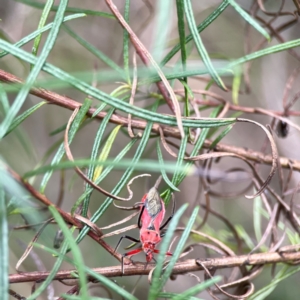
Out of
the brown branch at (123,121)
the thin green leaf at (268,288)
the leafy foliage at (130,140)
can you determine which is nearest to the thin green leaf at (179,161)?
the leafy foliage at (130,140)

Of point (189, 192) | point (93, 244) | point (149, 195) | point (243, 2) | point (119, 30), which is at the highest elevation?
point (119, 30)

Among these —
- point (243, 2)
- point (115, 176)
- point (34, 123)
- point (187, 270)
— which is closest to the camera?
point (187, 270)

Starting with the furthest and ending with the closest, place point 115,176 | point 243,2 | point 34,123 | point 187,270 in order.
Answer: point 115,176 → point 34,123 → point 243,2 → point 187,270

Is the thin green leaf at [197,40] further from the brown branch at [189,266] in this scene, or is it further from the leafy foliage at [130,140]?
the brown branch at [189,266]

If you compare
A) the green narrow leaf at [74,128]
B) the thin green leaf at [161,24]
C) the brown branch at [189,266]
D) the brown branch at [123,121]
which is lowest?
the brown branch at [189,266]

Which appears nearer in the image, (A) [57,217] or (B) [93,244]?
(A) [57,217]

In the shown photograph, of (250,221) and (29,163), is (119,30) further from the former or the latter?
(250,221)

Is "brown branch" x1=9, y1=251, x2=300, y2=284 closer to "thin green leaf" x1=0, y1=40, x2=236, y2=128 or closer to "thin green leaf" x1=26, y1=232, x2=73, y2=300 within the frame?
"thin green leaf" x1=26, y1=232, x2=73, y2=300

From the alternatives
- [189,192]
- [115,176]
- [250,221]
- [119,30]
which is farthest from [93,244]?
[119,30]
